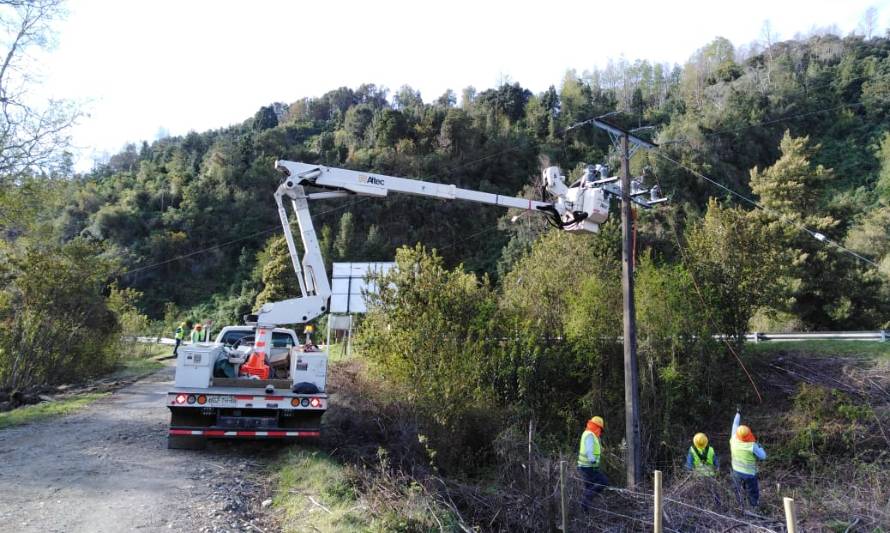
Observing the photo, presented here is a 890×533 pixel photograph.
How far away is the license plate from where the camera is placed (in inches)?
355

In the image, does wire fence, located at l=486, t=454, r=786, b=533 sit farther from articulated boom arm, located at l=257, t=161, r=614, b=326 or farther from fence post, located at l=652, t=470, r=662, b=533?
articulated boom arm, located at l=257, t=161, r=614, b=326

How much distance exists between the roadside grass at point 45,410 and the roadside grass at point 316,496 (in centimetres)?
621

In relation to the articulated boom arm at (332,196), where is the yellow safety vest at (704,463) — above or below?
below

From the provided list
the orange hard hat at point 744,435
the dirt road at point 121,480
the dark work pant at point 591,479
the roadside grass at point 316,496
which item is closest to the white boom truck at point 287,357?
the roadside grass at point 316,496

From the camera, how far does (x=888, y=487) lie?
9961mm

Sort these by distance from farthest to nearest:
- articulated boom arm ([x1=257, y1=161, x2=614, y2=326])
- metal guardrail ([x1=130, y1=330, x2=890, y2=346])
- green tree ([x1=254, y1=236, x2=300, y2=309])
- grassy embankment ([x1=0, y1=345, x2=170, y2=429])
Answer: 1. green tree ([x1=254, y1=236, x2=300, y2=309])
2. metal guardrail ([x1=130, y1=330, x2=890, y2=346])
3. grassy embankment ([x1=0, y1=345, x2=170, y2=429])
4. articulated boom arm ([x1=257, y1=161, x2=614, y2=326])

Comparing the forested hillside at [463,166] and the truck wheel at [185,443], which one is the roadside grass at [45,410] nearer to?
the truck wheel at [185,443]

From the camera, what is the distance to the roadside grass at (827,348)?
17.4 m

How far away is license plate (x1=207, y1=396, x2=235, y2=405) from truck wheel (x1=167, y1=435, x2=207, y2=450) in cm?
110

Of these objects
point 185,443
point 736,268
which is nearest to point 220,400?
point 185,443

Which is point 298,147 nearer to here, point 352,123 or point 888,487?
point 352,123

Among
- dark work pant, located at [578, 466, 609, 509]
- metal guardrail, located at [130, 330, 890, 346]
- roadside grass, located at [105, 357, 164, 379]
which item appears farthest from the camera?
roadside grass, located at [105, 357, 164, 379]

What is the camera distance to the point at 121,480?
766cm

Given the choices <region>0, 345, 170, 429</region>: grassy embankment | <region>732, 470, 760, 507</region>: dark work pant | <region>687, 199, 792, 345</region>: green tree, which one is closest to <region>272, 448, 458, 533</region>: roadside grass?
<region>732, 470, 760, 507</region>: dark work pant
